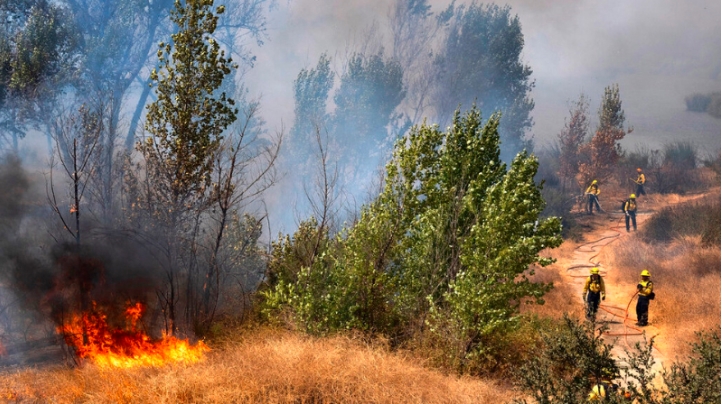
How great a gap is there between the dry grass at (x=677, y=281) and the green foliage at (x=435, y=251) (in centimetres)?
529

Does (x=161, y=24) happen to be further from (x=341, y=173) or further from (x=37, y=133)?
(x=341, y=173)

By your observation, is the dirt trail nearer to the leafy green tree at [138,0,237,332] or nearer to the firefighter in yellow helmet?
the firefighter in yellow helmet

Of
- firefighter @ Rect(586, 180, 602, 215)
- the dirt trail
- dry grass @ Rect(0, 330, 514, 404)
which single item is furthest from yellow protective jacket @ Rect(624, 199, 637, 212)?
dry grass @ Rect(0, 330, 514, 404)

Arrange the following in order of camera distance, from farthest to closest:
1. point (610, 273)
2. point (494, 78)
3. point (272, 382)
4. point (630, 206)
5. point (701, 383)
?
point (494, 78)
point (630, 206)
point (610, 273)
point (272, 382)
point (701, 383)

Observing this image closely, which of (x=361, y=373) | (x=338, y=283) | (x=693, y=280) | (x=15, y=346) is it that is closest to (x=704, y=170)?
(x=693, y=280)

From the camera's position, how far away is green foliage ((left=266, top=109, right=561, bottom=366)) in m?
11.3

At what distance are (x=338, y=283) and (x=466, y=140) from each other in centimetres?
469

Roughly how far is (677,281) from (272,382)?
1512 cm

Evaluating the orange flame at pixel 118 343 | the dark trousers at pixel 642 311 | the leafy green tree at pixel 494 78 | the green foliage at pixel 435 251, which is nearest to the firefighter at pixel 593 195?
the leafy green tree at pixel 494 78

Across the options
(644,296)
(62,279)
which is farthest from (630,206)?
(62,279)

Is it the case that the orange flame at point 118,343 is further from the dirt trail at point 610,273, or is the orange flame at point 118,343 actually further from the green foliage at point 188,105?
the dirt trail at point 610,273

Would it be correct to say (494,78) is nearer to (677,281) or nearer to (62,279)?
(677,281)

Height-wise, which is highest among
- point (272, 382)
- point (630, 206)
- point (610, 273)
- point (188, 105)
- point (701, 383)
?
point (630, 206)

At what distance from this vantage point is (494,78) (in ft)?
132
